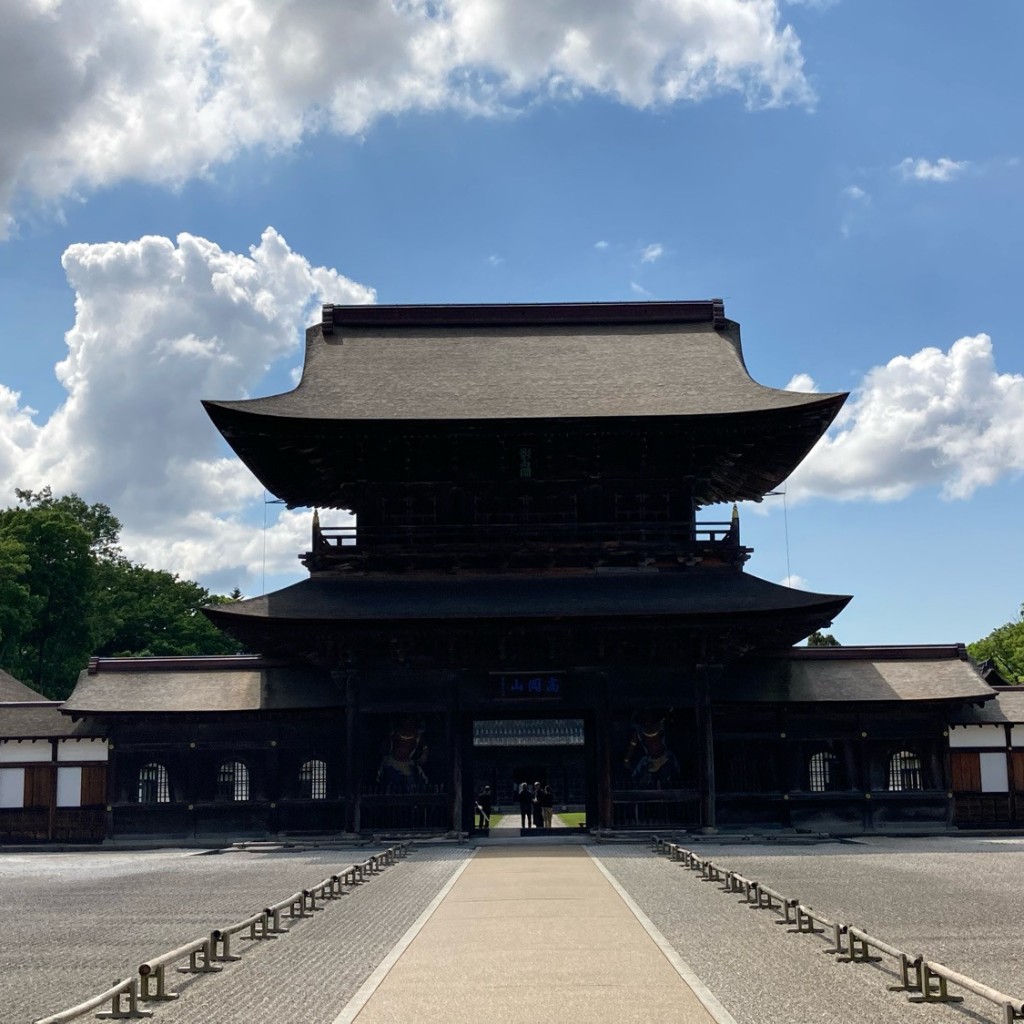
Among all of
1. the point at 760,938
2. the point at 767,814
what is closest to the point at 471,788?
the point at 767,814

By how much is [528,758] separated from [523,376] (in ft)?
46.7

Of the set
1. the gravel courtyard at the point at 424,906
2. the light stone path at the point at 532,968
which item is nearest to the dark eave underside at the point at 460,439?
the gravel courtyard at the point at 424,906

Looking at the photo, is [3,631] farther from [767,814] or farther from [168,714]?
[767,814]

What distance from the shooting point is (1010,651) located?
8575cm

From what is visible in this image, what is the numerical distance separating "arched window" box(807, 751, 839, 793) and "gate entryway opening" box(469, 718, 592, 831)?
6.02 metres

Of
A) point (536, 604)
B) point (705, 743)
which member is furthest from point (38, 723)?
point (705, 743)

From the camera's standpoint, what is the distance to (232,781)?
32969 millimetres

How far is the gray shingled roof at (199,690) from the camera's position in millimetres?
32188

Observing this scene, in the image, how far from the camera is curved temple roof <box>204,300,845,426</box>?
3203 centimetres

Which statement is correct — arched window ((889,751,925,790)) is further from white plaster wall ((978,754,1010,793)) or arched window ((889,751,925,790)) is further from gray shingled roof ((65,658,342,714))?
gray shingled roof ((65,658,342,714))

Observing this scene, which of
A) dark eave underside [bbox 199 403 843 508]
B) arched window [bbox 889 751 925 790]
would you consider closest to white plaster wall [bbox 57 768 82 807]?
dark eave underside [bbox 199 403 843 508]

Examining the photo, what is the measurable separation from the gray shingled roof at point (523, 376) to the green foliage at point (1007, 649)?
5101 cm

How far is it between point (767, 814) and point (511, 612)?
8856 millimetres

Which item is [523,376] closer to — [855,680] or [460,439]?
[460,439]
